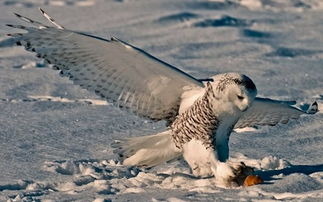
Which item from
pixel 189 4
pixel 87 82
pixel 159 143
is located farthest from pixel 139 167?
pixel 189 4

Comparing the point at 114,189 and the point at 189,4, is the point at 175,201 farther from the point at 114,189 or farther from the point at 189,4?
the point at 189,4

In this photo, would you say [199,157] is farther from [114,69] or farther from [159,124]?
[159,124]

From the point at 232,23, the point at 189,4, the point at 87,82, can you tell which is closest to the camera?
the point at 87,82

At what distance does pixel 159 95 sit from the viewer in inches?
160

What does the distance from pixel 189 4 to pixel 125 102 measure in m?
4.73

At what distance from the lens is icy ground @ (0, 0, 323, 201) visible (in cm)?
369

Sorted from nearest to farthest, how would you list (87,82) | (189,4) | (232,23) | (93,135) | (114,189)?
(114,189) → (87,82) → (93,135) → (232,23) → (189,4)

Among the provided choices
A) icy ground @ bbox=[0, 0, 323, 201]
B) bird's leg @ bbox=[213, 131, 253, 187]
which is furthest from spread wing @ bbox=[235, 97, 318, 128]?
bird's leg @ bbox=[213, 131, 253, 187]

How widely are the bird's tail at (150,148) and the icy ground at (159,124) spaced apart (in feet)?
0.23

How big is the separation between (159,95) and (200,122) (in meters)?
0.41

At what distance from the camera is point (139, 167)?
407 cm

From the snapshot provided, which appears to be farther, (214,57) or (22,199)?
(214,57)

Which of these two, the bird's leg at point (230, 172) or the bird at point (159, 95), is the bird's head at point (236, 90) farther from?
the bird's leg at point (230, 172)

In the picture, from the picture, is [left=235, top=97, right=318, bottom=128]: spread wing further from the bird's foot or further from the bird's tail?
the bird's foot
